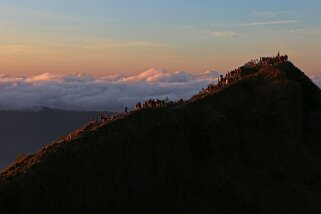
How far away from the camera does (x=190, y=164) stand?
37906 mm

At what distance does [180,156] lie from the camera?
37.7 m

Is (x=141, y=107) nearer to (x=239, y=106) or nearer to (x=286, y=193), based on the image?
(x=239, y=106)

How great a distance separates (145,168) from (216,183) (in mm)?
4494

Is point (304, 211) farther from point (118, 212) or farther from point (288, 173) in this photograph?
point (118, 212)

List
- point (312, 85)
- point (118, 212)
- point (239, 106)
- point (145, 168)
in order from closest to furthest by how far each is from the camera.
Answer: point (118, 212)
point (145, 168)
point (239, 106)
point (312, 85)

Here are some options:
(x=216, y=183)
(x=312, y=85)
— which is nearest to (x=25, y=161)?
(x=216, y=183)

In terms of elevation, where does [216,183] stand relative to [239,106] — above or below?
below

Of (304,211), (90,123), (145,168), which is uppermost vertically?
(90,123)

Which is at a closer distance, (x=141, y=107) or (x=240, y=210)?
(x=240, y=210)

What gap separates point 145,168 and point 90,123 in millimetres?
5621

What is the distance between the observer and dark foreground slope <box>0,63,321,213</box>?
111 ft

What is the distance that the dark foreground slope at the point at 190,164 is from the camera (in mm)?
33812

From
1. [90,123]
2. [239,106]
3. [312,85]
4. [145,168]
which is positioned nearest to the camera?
[145,168]

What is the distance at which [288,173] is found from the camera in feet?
131
